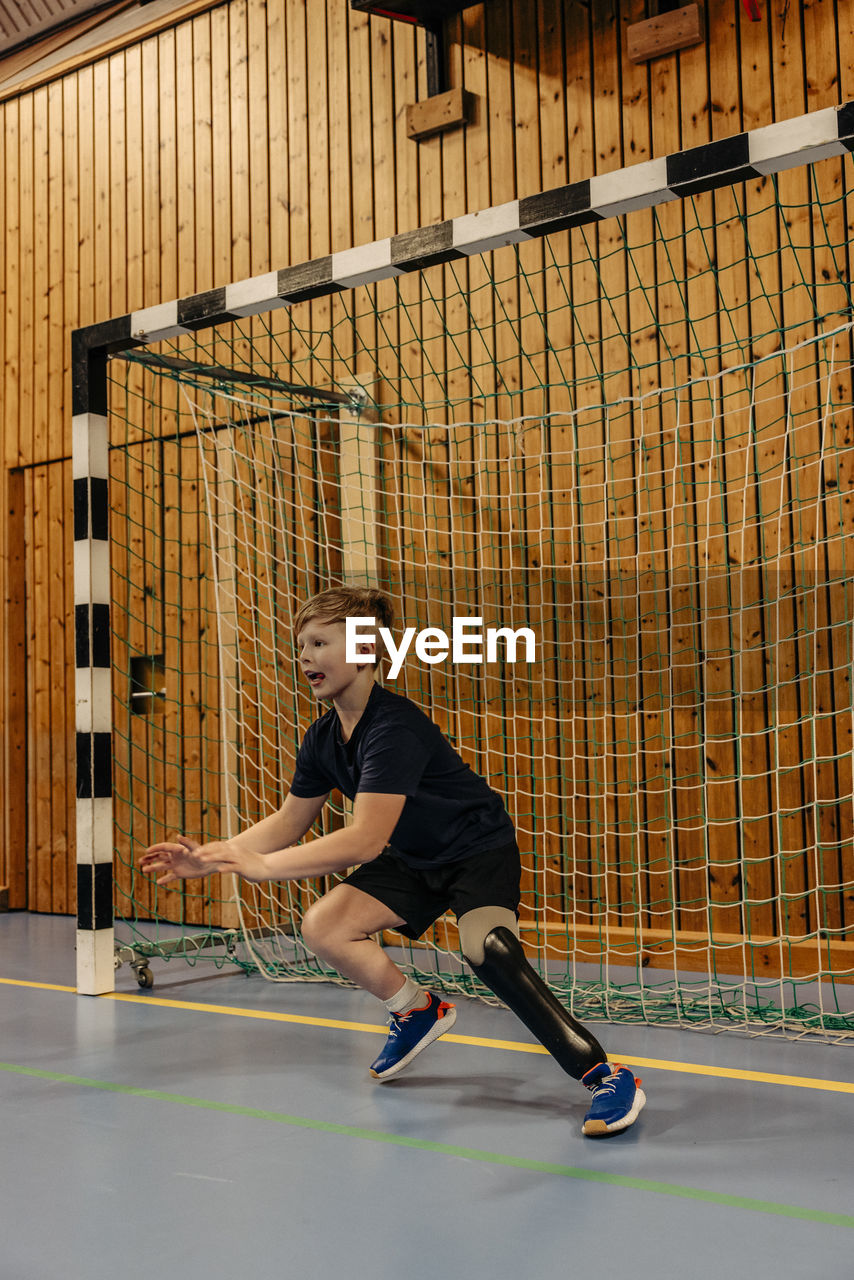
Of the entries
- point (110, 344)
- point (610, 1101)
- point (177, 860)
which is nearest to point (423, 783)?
point (177, 860)

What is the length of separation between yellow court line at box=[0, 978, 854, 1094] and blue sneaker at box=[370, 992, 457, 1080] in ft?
1.41

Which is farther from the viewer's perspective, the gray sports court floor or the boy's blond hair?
the boy's blond hair

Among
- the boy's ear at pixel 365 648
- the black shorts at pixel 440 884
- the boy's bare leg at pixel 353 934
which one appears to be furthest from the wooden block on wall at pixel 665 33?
the boy's bare leg at pixel 353 934

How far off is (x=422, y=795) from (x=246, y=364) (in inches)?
149

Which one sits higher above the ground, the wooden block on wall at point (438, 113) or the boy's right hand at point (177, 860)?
the wooden block on wall at point (438, 113)

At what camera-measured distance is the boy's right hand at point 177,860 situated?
2455mm

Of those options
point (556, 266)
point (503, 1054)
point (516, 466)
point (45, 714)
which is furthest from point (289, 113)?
point (503, 1054)

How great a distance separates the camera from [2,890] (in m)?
6.96

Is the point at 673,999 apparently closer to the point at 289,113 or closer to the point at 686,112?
the point at 686,112

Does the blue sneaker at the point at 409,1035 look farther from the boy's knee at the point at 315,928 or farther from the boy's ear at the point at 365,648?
the boy's ear at the point at 365,648

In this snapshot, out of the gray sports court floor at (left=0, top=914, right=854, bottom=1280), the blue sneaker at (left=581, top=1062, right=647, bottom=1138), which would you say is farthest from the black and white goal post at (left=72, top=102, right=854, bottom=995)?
the blue sneaker at (left=581, top=1062, right=647, bottom=1138)

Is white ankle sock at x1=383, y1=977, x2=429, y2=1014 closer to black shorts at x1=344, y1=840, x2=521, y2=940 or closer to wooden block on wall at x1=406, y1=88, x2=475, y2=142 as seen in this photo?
black shorts at x1=344, y1=840, x2=521, y2=940

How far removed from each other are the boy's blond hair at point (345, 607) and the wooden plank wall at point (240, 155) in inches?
113

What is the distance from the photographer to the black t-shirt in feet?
9.61
